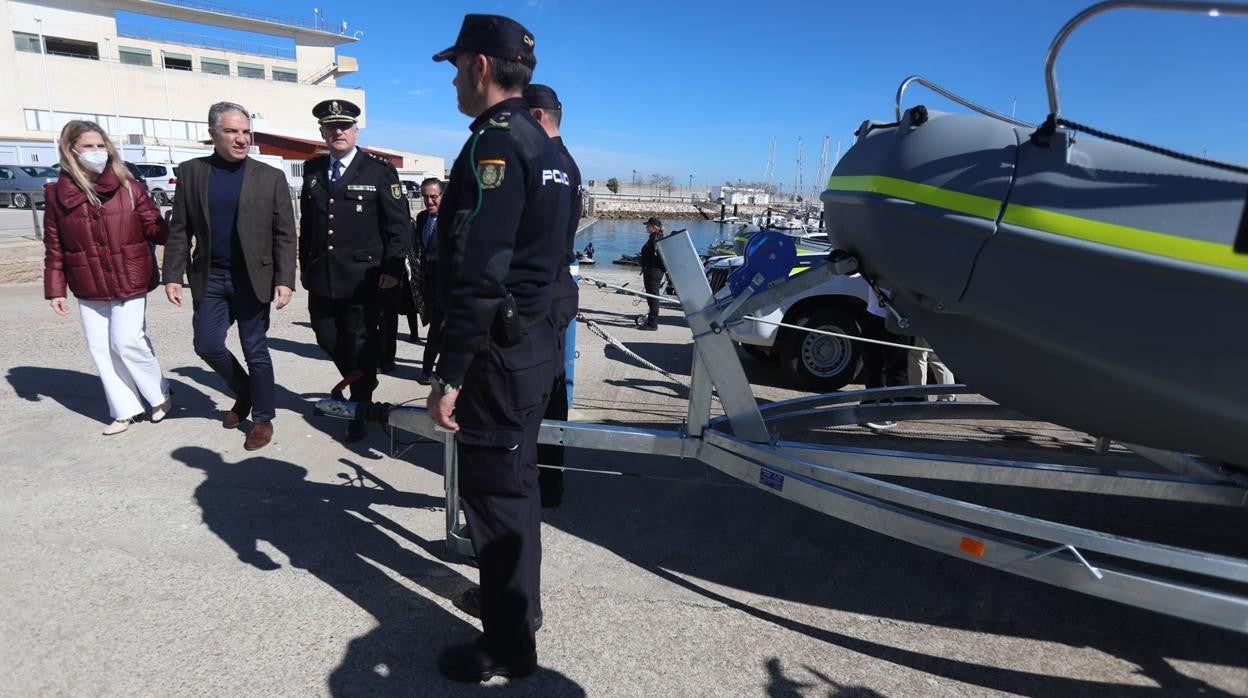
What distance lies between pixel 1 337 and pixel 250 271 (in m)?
3.95

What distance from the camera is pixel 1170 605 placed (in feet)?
6.22

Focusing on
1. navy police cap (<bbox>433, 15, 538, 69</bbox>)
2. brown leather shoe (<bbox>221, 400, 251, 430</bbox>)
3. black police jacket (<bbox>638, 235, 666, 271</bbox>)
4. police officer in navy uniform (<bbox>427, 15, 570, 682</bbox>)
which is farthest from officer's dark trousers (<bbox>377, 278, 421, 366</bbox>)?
black police jacket (<bbox>638, 235, 666, 271</bbox>)

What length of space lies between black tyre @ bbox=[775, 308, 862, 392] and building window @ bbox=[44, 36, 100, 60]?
60.5 meters

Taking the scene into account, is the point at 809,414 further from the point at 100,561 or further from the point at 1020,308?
the point at 100,561

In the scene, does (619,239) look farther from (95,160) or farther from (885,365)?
(95,160)

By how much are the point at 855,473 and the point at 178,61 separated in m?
66.2

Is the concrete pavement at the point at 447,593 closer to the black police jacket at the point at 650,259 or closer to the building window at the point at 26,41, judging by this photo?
the black police jacket at the point at 650,259

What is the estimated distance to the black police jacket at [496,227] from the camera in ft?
6.13

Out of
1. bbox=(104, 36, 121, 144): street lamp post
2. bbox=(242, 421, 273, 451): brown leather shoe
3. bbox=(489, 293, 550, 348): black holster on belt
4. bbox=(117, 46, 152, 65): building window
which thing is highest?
bbox=(117, 46, 152, 65): building window

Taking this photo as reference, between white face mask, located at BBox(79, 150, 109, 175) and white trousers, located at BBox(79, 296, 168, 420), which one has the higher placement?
white face mask, located at BBox(79, 150, 109, 175)

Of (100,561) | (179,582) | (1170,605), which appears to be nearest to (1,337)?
(100,561)

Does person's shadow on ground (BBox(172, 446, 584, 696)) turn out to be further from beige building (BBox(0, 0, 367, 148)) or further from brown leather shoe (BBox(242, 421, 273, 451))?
beige building (BBox(0, 0, 367, 148))

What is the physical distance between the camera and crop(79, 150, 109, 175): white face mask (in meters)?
3.78

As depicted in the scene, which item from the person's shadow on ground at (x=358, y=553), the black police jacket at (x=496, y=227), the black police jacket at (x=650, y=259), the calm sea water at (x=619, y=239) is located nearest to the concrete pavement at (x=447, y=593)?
the person's shadow on ground at (x=358, y=553)
